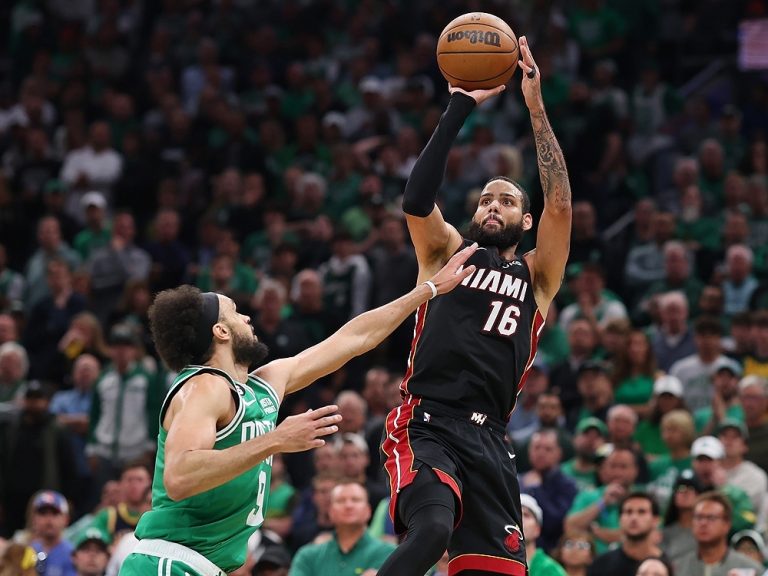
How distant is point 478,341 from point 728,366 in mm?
6017

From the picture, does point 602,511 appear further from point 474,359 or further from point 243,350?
point 243,350

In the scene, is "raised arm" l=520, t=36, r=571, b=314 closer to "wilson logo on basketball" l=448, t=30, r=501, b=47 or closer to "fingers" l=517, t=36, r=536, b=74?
"fingers" l=517, t=36, r=536, b=74

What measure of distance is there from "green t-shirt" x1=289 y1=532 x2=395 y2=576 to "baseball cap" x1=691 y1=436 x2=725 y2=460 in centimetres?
265

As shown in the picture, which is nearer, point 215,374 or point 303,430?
point 303,430

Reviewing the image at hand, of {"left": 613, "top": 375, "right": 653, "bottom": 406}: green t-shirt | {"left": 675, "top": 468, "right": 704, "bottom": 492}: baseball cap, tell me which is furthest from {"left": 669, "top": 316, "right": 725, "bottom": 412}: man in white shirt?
{"left": 675, "top": 468, "right": 704, "bottom": 492}: baseball cap

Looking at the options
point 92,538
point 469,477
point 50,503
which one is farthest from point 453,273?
point 50,503

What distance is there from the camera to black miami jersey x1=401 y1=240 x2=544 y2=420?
7883 millimetres

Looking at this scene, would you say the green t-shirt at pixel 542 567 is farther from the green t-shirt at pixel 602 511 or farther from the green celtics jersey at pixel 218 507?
the green celtics jersey at pixel 218 507

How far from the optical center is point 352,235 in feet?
56.1

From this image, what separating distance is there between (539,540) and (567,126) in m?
7.00

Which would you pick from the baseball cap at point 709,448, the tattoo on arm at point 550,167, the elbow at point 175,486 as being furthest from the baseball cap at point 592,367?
the elbow at point 175,486

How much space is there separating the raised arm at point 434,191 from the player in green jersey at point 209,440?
1333mm

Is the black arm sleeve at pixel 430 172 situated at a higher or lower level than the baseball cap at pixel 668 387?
higher

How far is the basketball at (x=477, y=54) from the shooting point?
8242 mm
